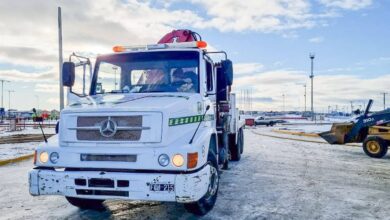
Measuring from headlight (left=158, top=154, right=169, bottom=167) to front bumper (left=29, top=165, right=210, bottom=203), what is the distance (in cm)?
15

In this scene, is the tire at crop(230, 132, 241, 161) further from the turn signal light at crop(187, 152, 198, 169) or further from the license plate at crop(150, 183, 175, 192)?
the license plate at crop(150, 183, 175, 192)

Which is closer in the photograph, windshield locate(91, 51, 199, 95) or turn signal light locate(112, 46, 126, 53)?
windshield locate(91, 51, 199, 95)

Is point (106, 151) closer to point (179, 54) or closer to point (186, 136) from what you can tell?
point (186, 136)

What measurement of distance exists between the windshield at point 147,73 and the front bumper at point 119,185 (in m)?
1.80

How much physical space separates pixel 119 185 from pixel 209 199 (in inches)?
64.4

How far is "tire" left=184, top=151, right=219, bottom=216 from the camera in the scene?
5.71m

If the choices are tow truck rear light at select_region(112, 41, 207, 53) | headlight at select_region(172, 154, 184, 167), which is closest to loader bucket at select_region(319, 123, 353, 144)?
tow truck rear light at select_region(112, 41, 207, 53)

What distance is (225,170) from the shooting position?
10.2 metres

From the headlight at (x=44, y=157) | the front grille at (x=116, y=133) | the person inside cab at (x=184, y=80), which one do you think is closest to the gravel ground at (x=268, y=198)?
the headlight at (x=44, y=157)

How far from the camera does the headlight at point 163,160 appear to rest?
16.4ft

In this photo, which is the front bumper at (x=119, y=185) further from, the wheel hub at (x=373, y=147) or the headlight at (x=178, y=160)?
the wheel hub at (x=373, y=147)

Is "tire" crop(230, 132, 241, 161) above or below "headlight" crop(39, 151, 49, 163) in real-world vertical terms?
below

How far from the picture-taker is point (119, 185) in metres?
4.97

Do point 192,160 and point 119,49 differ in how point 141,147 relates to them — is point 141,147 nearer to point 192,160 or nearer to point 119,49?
point 192,160
